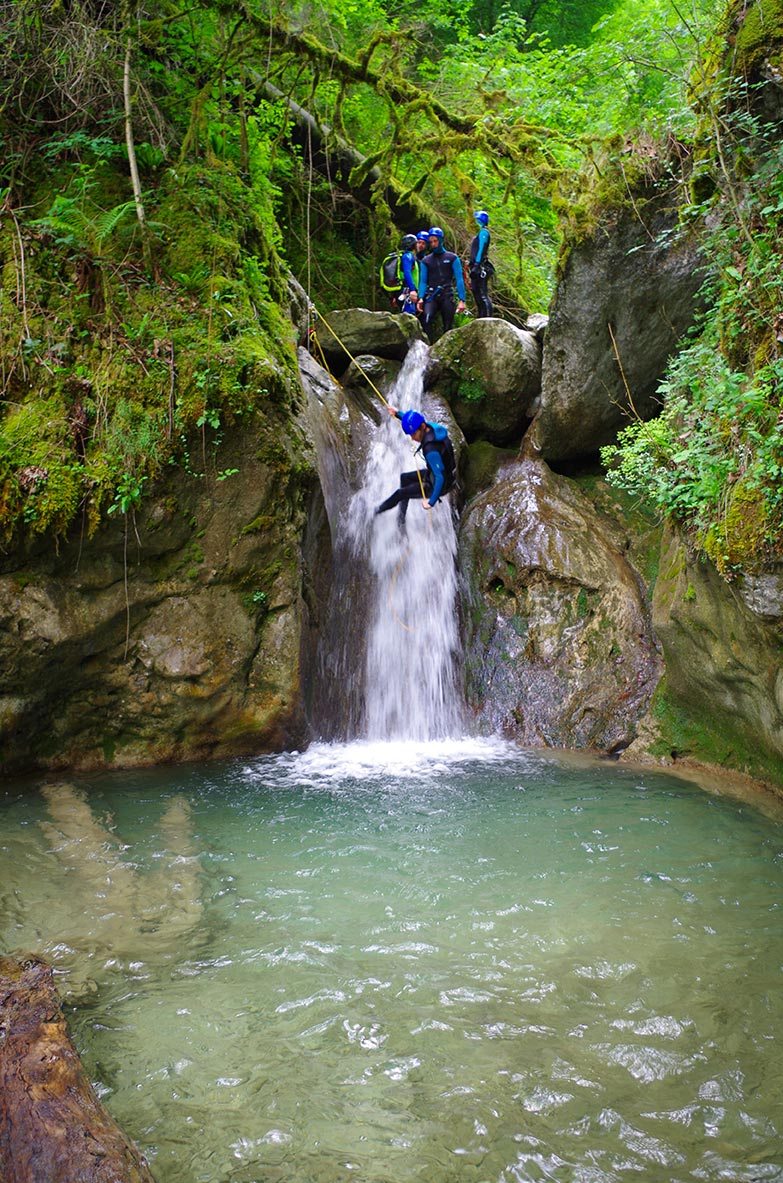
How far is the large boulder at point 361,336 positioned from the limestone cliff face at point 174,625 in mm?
4124

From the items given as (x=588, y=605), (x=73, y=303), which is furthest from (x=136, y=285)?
(x=588, y=605)

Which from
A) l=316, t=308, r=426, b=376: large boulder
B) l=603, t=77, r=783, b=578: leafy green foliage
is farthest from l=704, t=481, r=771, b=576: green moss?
l=316, t=308, r=426, b=376: large boulder

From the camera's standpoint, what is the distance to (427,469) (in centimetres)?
905

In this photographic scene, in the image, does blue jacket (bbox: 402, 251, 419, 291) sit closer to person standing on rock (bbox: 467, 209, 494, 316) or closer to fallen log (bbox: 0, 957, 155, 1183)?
person standing on rock (bbox: 467, 209, 494, 316)

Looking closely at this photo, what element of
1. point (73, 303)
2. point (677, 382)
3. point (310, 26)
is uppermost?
point (310, 26)

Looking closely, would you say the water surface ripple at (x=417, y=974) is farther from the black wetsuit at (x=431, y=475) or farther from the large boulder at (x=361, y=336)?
the large boulder at (x=361, y=336)

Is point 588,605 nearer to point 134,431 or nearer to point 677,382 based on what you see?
point 677,382

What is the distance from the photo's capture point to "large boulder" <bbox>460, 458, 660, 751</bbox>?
27.3 feet

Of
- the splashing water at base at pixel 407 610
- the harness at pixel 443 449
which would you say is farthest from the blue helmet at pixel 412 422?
the splashing water at base at pixel 407 610

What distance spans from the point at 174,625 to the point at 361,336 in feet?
19.4

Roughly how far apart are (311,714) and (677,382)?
4.56 meters

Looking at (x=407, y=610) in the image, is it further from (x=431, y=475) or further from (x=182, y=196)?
(x=182, y=196)

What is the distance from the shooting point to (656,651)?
332 inches

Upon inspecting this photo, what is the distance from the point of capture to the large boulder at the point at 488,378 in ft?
35.2
